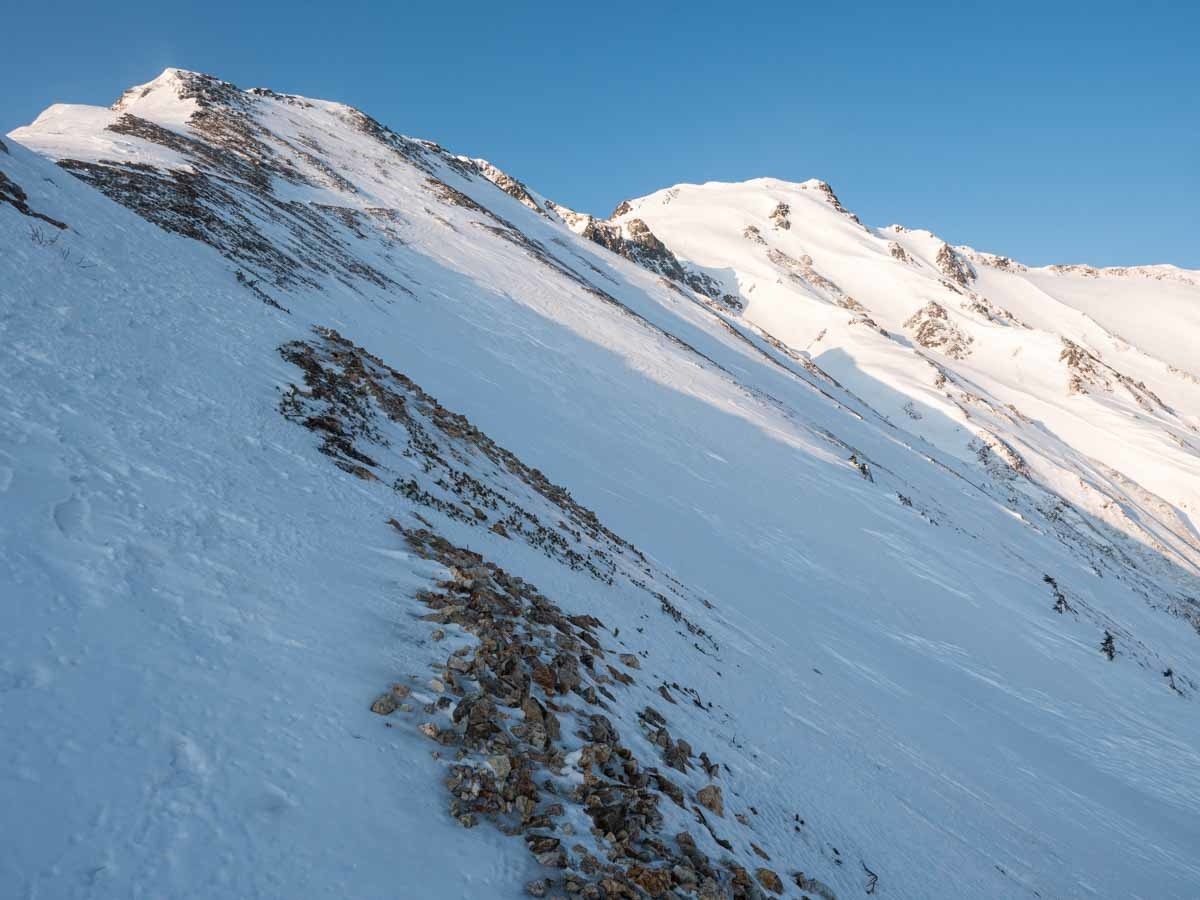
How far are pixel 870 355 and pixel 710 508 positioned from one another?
62933 mm

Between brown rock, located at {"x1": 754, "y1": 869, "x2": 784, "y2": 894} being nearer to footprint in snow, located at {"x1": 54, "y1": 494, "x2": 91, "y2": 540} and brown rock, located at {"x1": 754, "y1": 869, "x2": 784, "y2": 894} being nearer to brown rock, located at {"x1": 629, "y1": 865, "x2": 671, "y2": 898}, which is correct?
brown rock, located at {"x1": 629, "y1": 865, "x2": 671, "y2": 898}

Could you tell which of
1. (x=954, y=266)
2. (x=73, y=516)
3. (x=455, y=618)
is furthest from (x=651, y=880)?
(x=954, y=266)

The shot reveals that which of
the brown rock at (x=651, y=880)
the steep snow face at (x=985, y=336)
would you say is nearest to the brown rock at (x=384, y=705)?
the brown rock at (x=651, y=880)

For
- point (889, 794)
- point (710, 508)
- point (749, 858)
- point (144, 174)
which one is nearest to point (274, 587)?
point (749, 858)

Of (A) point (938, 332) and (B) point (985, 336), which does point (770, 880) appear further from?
(B) point (985, 336)

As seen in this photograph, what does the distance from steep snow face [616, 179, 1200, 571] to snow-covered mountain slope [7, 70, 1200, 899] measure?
106 feet

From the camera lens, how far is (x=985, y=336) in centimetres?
8812

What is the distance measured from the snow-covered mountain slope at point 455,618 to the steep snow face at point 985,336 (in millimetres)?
32203

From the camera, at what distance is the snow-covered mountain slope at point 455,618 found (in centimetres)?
398

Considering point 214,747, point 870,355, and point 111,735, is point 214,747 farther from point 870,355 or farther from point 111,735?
point 870,355

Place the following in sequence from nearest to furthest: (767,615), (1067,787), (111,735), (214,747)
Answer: (111,735) → (214,747) → (1067,787) → (767,615)

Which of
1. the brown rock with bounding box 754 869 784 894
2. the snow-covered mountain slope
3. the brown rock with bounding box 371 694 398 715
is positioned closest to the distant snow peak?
the snow-covered mountain slope

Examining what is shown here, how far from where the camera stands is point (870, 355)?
7506 cm

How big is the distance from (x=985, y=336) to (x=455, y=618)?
99900 millimetres
